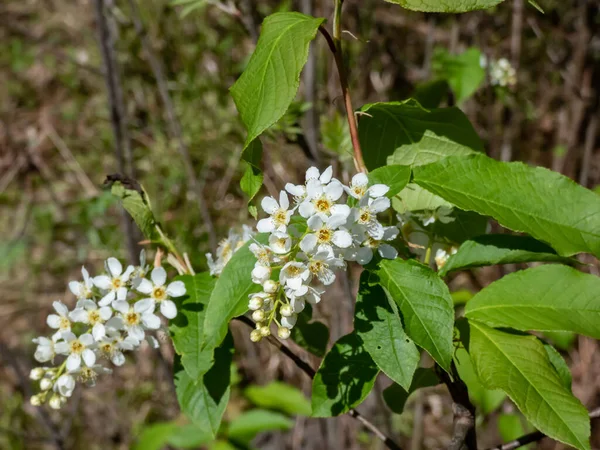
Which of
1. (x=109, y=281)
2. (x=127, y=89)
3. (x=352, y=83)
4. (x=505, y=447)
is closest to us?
(x=505, y=447)

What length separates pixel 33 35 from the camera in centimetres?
557

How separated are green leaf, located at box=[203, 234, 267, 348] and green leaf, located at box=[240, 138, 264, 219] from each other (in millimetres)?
96

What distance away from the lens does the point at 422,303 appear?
0.99 meters

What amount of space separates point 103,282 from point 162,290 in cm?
13

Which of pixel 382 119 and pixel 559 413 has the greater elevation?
pixel 382 119

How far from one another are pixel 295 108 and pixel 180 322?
0.91 metres

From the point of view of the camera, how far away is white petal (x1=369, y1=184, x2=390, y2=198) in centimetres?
105

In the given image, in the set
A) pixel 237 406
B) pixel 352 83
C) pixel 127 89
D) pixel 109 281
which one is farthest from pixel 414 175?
pixel 127 89

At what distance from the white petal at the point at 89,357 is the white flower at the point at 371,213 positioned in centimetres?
59

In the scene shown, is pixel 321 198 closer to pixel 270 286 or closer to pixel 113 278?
pixel 270 286

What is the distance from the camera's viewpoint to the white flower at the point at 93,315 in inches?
48.6

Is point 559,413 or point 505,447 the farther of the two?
point 505,447

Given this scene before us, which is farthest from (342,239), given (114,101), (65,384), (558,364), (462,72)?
(114,101)

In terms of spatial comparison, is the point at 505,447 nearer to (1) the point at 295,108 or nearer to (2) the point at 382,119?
(2) the point at 382,119
